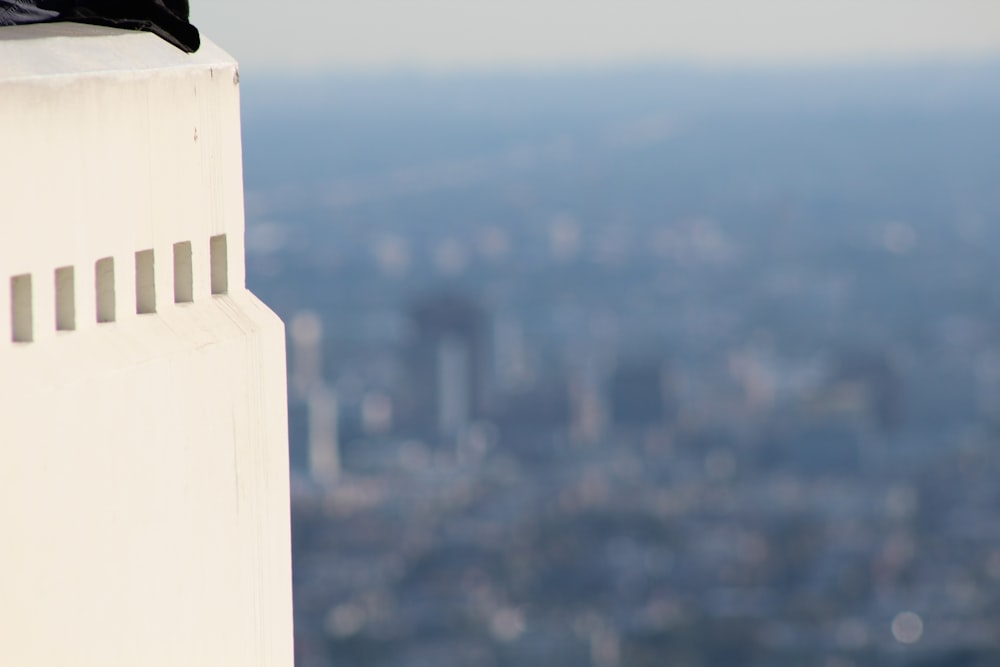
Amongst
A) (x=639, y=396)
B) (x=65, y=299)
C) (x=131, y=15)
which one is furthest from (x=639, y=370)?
(x=65, y=299)

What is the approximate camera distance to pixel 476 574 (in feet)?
206

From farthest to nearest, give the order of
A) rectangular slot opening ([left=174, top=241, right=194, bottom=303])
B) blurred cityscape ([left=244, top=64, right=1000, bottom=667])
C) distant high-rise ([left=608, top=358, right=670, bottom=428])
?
distant high-rise ([left=608, top=358, right=670, bottom=428]), blurred cityscape ([left=244, top=64, right=1000, bottom=667]), rectangular slot opening ([left=174, top=241, right=194, bottom=303])

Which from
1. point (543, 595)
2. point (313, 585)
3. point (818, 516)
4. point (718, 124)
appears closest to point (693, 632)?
point (543, 595)

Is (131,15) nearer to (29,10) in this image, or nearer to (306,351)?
(29,10)

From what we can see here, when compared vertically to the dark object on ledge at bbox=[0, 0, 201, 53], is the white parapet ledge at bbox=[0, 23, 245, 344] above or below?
below

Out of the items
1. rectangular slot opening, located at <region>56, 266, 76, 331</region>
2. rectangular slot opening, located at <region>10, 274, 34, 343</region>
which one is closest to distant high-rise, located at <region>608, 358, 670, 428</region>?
rectangular slot opening, located at <region>56, 266, 76, 331</region>

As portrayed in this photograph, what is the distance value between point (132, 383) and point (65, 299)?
0.15 m

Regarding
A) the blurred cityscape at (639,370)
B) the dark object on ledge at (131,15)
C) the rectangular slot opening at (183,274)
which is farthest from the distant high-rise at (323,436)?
the rectangular slot opening at (183,274)

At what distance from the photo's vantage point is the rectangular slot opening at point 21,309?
238cm

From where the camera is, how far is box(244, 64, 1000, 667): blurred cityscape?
60.2 meters

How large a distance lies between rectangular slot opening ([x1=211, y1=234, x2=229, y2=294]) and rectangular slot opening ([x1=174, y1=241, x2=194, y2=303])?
4.3 inches

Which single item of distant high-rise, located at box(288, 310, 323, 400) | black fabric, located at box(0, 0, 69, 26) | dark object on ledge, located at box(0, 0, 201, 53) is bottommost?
distant high-rise, located at box(288, 310, 323, 400)

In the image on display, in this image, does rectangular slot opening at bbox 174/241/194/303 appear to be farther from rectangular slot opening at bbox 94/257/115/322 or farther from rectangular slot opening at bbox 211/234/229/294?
rectangular slot opening at bbox 94/257/115/322

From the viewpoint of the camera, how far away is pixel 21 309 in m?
2.38
